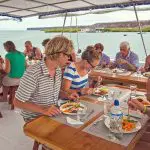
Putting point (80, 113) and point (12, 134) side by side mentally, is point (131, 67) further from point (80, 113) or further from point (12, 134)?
point (80, 113)

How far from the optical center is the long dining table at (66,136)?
118 cm

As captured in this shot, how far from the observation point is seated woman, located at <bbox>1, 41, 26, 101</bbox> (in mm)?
3455

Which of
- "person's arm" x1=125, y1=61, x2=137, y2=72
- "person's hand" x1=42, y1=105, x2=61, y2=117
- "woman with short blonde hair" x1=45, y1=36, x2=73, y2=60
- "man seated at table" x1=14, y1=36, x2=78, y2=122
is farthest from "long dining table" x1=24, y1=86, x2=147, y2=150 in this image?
"person's arm" x1=125, y1=61, x2=137, y2=72

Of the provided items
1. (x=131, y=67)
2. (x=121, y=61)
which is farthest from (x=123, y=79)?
(x=121, y=61)

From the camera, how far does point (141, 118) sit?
1.55 meters

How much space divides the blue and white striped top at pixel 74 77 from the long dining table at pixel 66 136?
0.77 m

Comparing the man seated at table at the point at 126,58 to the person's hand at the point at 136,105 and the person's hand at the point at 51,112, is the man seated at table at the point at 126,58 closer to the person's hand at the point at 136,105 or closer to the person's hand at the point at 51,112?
the person's hand at the point at 136,105

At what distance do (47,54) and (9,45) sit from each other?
2.04 m

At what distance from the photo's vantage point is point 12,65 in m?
3.51

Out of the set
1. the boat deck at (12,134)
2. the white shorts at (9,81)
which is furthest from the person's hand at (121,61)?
the boat deck at (12,134)

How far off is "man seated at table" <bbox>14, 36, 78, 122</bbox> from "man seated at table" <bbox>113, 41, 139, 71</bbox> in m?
2.42

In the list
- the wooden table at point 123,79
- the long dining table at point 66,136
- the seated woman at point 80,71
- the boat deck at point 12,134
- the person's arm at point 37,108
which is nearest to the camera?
the long dining table at point 66,136

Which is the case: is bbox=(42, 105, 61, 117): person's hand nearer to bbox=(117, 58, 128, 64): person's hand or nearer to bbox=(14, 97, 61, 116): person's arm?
bbox=(14, 97, 61, 116): person's arm

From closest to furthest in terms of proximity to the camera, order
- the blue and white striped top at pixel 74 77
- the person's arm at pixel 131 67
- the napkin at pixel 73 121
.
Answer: the napkin at pixel 73 121 < the blue and white striped top at pixel 74 77 < the person's arm at pixel 131 67
